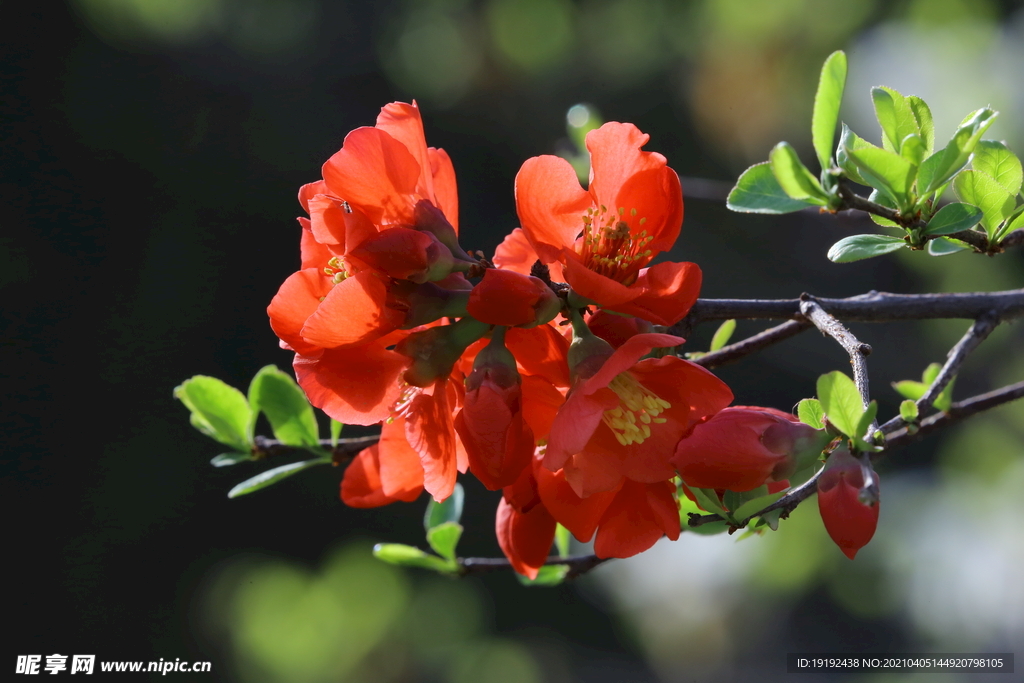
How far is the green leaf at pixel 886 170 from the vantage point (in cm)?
38

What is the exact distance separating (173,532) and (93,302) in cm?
168

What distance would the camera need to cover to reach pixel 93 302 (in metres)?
4.86

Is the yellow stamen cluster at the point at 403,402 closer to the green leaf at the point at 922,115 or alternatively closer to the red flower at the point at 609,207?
the red flower at the point at 609,207

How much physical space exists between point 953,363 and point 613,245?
0.24 meters

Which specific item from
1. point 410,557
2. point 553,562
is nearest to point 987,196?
point 553,562

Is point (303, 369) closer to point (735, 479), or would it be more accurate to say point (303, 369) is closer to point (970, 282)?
point (735, 479)

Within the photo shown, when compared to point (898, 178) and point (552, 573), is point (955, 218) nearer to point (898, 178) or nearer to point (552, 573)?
point (898, 178)

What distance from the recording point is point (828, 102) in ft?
1.26


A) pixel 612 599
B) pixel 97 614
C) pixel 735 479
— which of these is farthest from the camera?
pixel 97 614

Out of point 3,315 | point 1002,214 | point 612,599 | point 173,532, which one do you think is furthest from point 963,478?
point 3,315

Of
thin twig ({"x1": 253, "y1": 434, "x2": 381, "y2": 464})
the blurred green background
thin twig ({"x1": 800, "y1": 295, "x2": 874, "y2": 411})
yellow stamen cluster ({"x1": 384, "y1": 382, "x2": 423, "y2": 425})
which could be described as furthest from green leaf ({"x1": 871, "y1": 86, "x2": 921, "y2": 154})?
the blurred green background

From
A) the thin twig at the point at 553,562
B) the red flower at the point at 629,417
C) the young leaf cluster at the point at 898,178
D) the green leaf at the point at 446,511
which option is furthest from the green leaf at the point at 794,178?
the green leaf at the point at 446,511

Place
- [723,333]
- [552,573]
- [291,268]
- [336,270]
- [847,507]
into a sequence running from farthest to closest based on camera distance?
[291,268], [552,573], [723,333], [336,270], [847,507]

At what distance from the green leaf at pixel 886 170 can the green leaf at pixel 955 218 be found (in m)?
0.02
